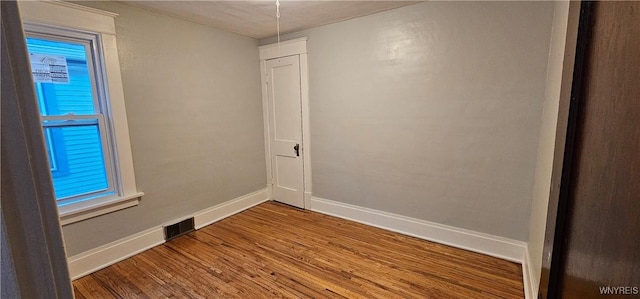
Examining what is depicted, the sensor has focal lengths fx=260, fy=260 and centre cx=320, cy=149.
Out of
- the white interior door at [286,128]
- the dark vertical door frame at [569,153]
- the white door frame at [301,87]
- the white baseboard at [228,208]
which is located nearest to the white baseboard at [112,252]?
the white baseboard at [228,208]

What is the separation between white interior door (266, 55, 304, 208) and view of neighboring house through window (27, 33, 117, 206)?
74.2 inches

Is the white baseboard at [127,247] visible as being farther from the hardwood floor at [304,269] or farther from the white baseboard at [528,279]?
the white baseboard at [528,279]

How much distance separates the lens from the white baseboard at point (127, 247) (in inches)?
87.8

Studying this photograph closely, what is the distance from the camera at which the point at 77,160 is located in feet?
7.37

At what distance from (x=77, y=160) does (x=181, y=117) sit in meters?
0.95

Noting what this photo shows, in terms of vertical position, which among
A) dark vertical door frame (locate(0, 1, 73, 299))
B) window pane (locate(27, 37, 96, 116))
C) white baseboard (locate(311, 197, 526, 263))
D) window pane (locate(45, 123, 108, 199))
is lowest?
white baseboard (locate(311, 197, 526, 263))

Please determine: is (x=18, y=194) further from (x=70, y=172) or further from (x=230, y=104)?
(x=230, y=104)

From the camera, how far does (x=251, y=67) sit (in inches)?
141

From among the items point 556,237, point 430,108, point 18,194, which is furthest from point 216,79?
point 556,237

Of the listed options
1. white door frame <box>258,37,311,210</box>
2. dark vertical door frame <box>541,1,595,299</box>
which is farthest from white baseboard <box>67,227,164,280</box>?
dark vertical door frame <box>541,1,595,299</box>

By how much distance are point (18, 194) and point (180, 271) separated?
2.34 metres

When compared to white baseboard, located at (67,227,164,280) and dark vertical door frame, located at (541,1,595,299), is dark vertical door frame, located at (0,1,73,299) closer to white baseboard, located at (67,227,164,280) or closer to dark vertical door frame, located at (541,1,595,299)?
dark vertical door frame, located at (541,1,595,299)

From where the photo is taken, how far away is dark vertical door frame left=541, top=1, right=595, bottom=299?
0.58m

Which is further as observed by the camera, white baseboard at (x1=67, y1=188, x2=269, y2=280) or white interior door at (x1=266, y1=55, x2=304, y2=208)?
white interior door at (x1=266, y1=55, x2=304, y2=208)
